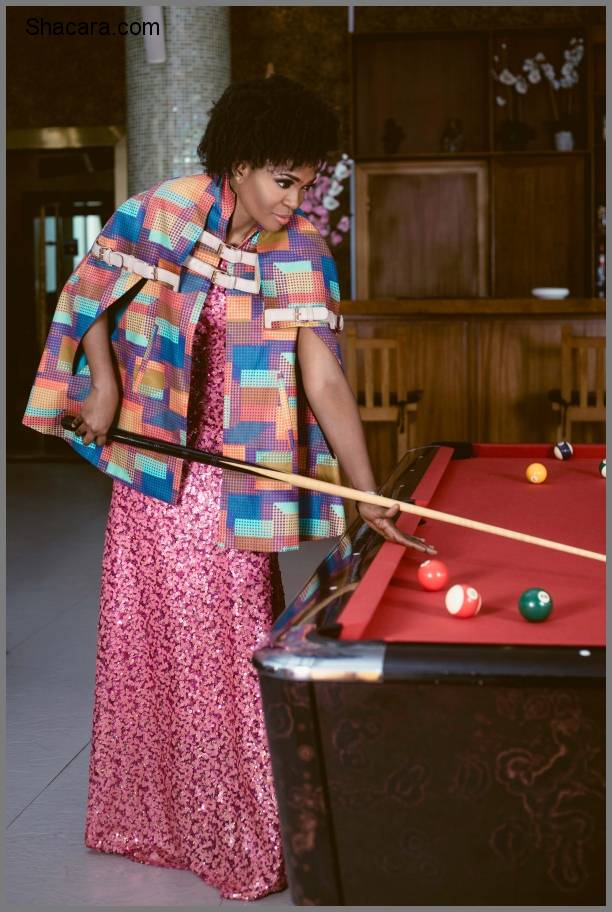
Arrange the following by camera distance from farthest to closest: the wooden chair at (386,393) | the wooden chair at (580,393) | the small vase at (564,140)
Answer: the small vase at (564,140) < the wooden chair at (386,393) < the wooden chair at (580,393)

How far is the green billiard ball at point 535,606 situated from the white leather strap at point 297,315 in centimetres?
79

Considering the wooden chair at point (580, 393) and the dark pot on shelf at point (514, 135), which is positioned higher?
the dark pot on shelf at point (514, 135)

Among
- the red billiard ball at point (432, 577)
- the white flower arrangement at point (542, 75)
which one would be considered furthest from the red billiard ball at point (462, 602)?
the white flower arrangement at point (542, 75)

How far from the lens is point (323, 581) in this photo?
4.93 feet

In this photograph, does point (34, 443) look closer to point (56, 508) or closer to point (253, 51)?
point (56, 508)

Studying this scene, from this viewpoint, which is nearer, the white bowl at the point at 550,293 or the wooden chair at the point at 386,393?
the wooden chair at the point at 386,393

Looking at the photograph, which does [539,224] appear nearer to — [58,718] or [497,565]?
[58,718]

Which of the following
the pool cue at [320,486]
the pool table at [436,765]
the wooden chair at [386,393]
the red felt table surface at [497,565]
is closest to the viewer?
the pool table at [436,765]

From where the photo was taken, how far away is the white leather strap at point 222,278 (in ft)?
6.56

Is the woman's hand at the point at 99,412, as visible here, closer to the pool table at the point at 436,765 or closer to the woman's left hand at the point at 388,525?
the woman's left hand at the point at 388,525

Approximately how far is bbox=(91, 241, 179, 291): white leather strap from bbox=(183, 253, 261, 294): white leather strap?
4 centimetres

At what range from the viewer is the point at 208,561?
206 centimetres

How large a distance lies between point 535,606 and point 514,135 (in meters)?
6.41

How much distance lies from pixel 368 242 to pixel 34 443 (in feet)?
9.51
